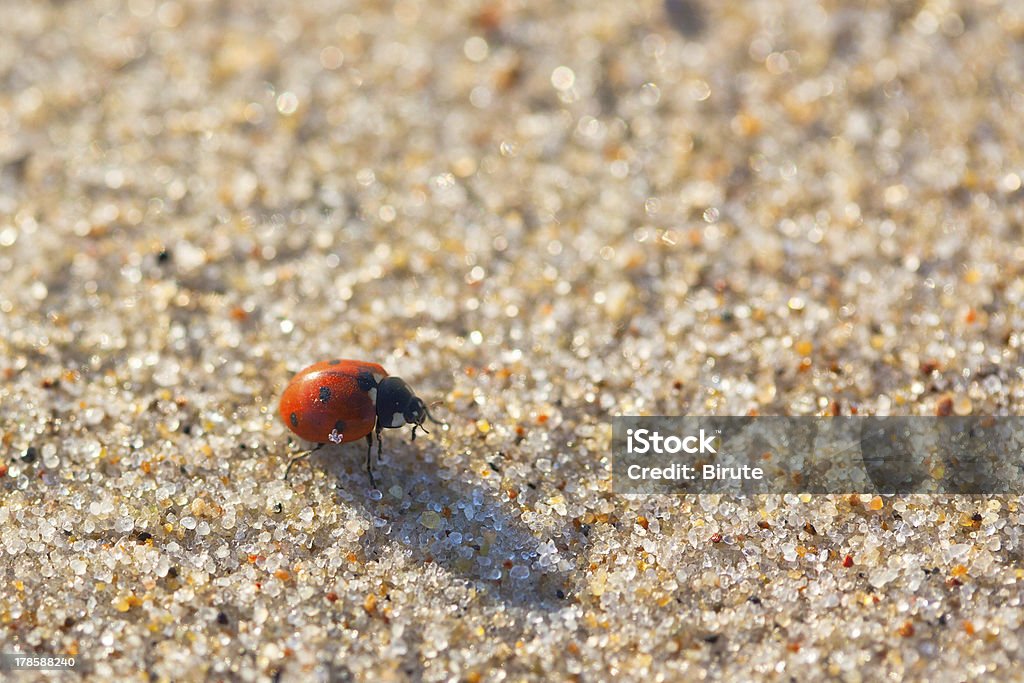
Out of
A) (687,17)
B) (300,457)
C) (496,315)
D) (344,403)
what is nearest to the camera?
(344,403)

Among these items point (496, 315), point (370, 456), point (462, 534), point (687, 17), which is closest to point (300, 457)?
point (370, 456)

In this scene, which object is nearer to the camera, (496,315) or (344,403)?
(344,403)

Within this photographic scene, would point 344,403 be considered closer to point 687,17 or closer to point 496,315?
point 496,315

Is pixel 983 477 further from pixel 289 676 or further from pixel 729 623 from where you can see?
pixel 289 676

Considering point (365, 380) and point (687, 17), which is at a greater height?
point (687, 17)

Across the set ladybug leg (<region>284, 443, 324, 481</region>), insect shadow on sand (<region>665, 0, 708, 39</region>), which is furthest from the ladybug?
insect shadow on sand (<region>665, 0, 708, 39</region>)

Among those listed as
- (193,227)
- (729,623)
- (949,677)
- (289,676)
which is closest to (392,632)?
(289,676)

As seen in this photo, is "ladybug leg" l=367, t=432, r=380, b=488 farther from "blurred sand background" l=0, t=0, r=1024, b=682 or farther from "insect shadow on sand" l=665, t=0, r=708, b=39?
"insect shadow on sand" l=665, t=0, r=708, b=39
